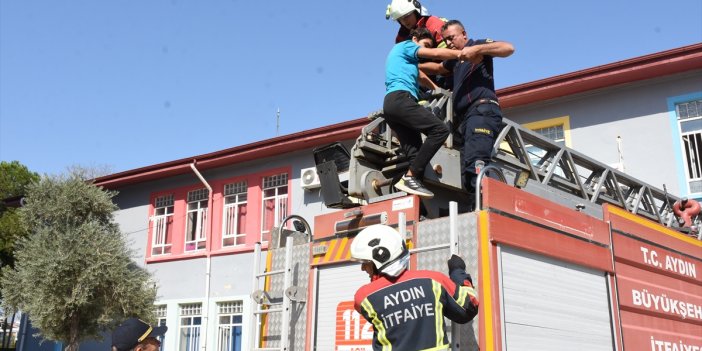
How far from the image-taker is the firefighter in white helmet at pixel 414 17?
6.16 metres

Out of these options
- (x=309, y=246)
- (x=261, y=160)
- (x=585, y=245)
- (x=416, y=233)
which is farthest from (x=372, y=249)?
(x=261, y=160)

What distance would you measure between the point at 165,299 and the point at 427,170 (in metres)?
16.3

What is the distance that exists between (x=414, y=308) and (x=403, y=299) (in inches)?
2.9

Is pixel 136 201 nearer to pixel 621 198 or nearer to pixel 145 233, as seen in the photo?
pixel 145 233

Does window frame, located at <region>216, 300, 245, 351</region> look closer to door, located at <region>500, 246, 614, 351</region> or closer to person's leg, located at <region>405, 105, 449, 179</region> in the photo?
person's leg, located at <region>405, 105, 449, 179</region>

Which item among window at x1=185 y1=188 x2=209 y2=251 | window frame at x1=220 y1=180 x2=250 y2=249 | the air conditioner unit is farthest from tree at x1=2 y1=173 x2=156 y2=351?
the air conditioner unit

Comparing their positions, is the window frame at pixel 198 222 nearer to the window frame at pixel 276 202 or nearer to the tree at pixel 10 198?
the window frame at pixel 276 202

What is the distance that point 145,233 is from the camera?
21.3 metres

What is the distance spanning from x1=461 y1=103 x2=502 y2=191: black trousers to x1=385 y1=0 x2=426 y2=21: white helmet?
3.59 ft

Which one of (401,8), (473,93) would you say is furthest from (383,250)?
(401,8)

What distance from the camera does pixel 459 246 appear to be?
434cm

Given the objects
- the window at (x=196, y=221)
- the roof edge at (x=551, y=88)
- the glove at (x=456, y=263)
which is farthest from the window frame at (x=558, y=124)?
the glove at (x=456, y=263)

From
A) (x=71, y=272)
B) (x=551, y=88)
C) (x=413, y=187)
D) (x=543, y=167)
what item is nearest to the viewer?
(x=413, y=187)

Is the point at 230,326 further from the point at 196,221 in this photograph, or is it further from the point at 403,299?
the point at 403,299
